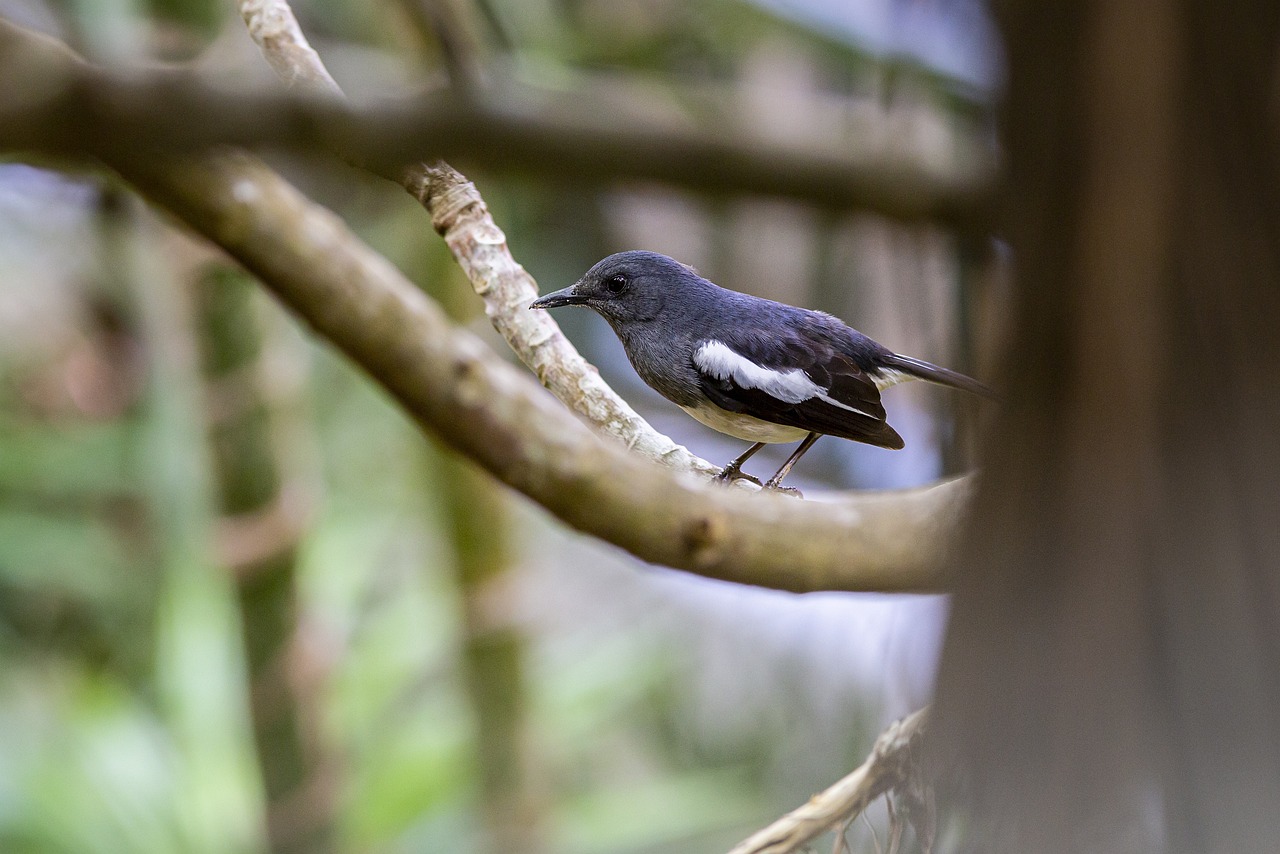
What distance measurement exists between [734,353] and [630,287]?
0.47 ft

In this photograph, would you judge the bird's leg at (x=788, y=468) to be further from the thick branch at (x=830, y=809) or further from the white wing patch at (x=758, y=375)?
the thick branch at (x=830, y=809)

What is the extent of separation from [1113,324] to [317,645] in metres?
2.73

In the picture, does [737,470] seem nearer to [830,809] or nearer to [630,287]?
[630,287]

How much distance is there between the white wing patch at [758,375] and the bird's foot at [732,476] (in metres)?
0.14

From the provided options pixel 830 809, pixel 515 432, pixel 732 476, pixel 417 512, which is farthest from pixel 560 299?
pixel 417 512

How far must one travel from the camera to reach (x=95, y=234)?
3.82 meters

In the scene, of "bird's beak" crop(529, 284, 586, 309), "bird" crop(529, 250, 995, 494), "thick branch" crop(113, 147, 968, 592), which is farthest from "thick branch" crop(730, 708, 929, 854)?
"bird's beak" crop(529, 284, 586, 309)

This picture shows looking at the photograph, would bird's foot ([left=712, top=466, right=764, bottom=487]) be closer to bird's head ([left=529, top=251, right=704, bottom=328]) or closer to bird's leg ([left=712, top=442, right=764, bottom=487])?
bird's leg ([left=712, top=442, right=764, bottom=487])

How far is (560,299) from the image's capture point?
4.06ft

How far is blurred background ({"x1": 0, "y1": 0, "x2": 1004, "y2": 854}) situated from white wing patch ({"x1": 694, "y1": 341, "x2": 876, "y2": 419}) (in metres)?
0.10

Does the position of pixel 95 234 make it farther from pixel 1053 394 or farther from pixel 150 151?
pixel 1053 394

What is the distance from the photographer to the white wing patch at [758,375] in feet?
3.84

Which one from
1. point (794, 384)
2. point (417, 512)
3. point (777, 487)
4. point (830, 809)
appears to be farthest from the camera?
point (417, 512)

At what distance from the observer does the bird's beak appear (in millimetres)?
1192
